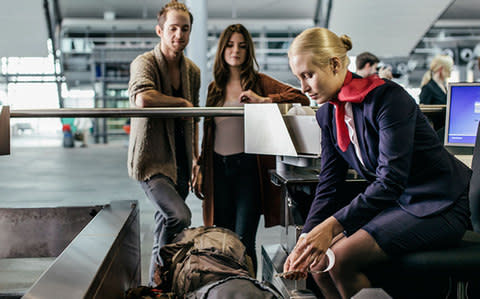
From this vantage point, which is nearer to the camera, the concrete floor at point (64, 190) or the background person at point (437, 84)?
the concrete floor at point (64, 190)

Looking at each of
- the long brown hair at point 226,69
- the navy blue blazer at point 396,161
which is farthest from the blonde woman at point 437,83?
the navy blue blazer at point 396,161

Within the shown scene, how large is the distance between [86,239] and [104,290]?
0.67 feet

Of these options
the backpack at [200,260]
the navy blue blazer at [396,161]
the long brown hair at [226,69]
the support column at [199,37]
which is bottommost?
the backpack at [200,260]

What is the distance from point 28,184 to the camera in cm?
663

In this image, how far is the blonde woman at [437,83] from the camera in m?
4.77

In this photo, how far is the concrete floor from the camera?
3.22 m

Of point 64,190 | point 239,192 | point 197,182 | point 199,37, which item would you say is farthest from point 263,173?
point 199,37

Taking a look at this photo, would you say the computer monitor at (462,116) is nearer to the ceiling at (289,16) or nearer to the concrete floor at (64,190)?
the concrete floor at (64,190)

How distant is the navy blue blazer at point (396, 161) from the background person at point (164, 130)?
83 centimetres

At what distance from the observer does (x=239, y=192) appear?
224cm

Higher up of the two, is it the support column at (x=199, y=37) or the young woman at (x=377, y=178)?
the support column at (x=199, y=37)

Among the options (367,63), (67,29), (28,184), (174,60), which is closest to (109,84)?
(67,29)

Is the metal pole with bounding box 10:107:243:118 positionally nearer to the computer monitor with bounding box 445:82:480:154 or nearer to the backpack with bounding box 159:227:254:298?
the backpack with bounding box 159:227:254:298

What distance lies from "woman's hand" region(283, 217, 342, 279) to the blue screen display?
4.56 ft
